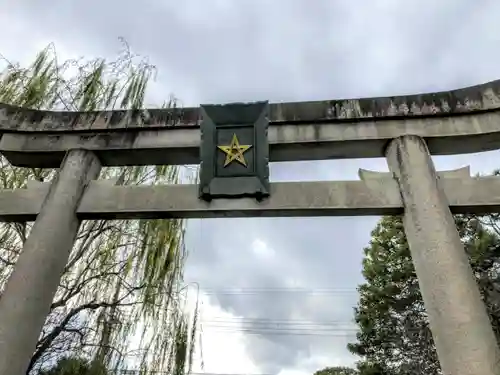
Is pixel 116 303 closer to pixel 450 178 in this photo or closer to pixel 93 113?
pixel 93 113

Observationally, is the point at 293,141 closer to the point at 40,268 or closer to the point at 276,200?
the point at 276,200

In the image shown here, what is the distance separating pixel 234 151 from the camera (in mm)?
3396

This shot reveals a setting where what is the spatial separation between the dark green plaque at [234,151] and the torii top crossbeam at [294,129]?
7.5 inches

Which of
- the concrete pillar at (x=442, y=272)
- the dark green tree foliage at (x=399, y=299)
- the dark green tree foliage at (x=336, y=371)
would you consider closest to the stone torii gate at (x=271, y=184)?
the concrete pillar at (x=442, y=272)

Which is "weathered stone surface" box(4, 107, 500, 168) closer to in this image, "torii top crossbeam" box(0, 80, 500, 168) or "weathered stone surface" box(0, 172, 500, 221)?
"torii top crossbeam" box(0, 80, 500, 168)

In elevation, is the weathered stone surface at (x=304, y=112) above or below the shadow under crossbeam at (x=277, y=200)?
above

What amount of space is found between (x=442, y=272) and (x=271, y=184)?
1492mm

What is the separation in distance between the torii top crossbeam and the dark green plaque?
0.62ft

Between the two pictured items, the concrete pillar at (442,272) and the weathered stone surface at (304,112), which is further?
the weathered stone surface at (304,112)

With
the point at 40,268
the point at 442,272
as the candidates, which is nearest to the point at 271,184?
the point at 442,272

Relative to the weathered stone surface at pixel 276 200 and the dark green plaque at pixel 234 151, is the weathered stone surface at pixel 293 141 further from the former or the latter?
the weathered stone surface at pixel 276 200

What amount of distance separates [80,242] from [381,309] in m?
10.5

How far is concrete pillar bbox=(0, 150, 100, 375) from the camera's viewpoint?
2.69m

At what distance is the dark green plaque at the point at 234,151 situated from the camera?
3.24 metres
